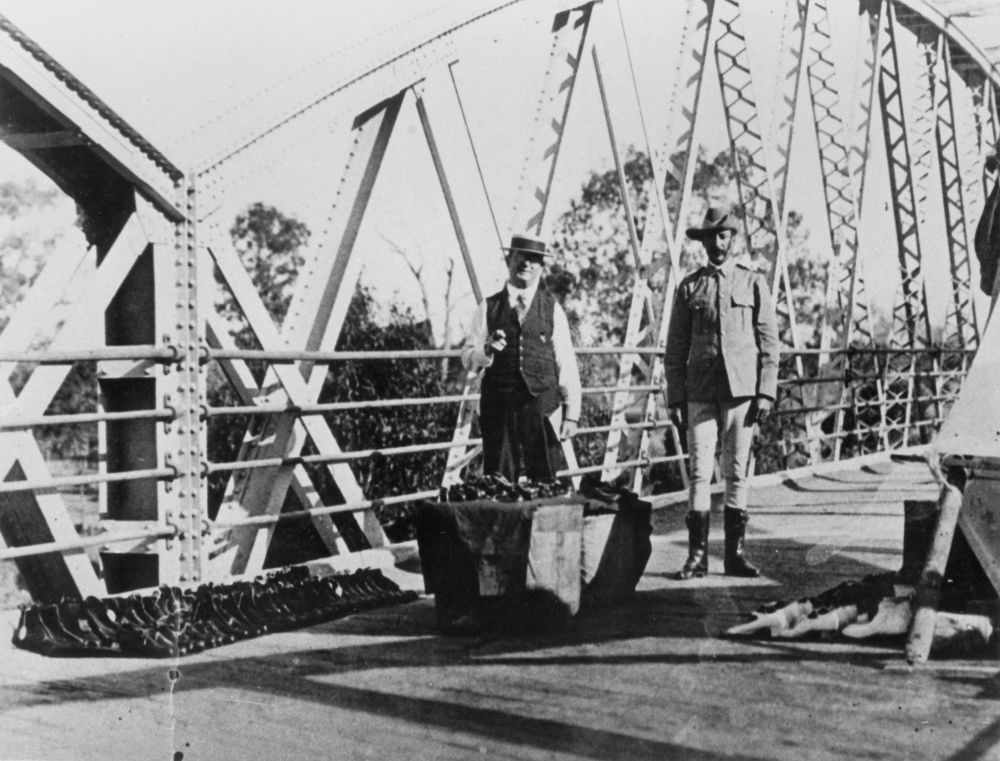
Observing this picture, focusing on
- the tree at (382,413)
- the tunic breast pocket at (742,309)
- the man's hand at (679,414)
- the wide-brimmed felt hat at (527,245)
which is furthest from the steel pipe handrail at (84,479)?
the tree at (382,413)

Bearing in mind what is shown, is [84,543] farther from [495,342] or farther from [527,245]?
[527,245]

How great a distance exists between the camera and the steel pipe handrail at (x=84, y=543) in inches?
154

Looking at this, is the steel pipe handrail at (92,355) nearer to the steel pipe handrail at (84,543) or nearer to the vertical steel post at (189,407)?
the vertical steel post at (189,407)

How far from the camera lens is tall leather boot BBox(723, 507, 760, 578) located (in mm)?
5445

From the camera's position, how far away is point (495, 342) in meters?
5.11

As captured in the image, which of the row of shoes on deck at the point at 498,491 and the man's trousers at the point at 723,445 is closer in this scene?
the row of shoes on deck at the point at 498,491

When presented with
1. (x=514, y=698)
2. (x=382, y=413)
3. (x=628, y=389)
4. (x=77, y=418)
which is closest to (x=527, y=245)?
(x=77, y=418)

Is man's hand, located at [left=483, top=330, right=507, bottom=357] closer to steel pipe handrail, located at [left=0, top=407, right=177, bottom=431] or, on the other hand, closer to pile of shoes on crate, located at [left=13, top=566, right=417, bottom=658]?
pile of shoes on crate, located at [left=13, top=566, right=417, bottom=658]

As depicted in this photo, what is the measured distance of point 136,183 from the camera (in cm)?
455

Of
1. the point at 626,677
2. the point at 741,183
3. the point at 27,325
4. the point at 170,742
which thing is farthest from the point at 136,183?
the point at 741,183

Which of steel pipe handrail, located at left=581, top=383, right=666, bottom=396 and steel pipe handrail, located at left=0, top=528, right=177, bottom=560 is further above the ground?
steel pipe handrail, located at left=581, top=383, right=666, bottom=396

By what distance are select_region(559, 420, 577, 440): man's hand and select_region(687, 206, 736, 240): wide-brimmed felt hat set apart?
1071 millimetres

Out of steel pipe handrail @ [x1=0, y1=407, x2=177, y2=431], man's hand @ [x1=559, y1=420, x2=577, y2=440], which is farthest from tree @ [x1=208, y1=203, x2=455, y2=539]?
steel pipe handrail @ [x1=0, y1=407, x2=177, y2=431]

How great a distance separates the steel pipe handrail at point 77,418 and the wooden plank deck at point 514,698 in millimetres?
742
